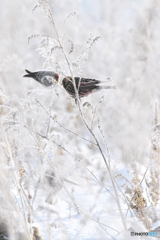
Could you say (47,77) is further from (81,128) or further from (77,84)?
(81,128)

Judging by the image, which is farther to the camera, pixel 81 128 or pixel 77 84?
pixel 81 128

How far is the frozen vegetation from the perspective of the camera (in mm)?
816

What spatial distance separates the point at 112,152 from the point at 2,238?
1.43 m

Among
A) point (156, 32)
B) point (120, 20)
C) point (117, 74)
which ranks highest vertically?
Answer: point (120, 20)

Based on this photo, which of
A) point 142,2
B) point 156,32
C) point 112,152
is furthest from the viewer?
point 156,32

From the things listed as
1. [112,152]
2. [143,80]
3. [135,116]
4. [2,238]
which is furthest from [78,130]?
[2,238]

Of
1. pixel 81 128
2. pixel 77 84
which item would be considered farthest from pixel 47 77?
pixel 81 128

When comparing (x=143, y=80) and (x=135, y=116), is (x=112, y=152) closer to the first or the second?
(x=135, y=116)

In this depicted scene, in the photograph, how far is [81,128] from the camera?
2.80 metres

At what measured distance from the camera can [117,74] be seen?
3.33 meters

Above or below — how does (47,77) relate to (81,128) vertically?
below

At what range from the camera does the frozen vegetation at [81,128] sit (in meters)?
0.82

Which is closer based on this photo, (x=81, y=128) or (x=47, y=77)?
(x=47, y=77)

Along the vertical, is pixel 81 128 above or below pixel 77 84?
above
